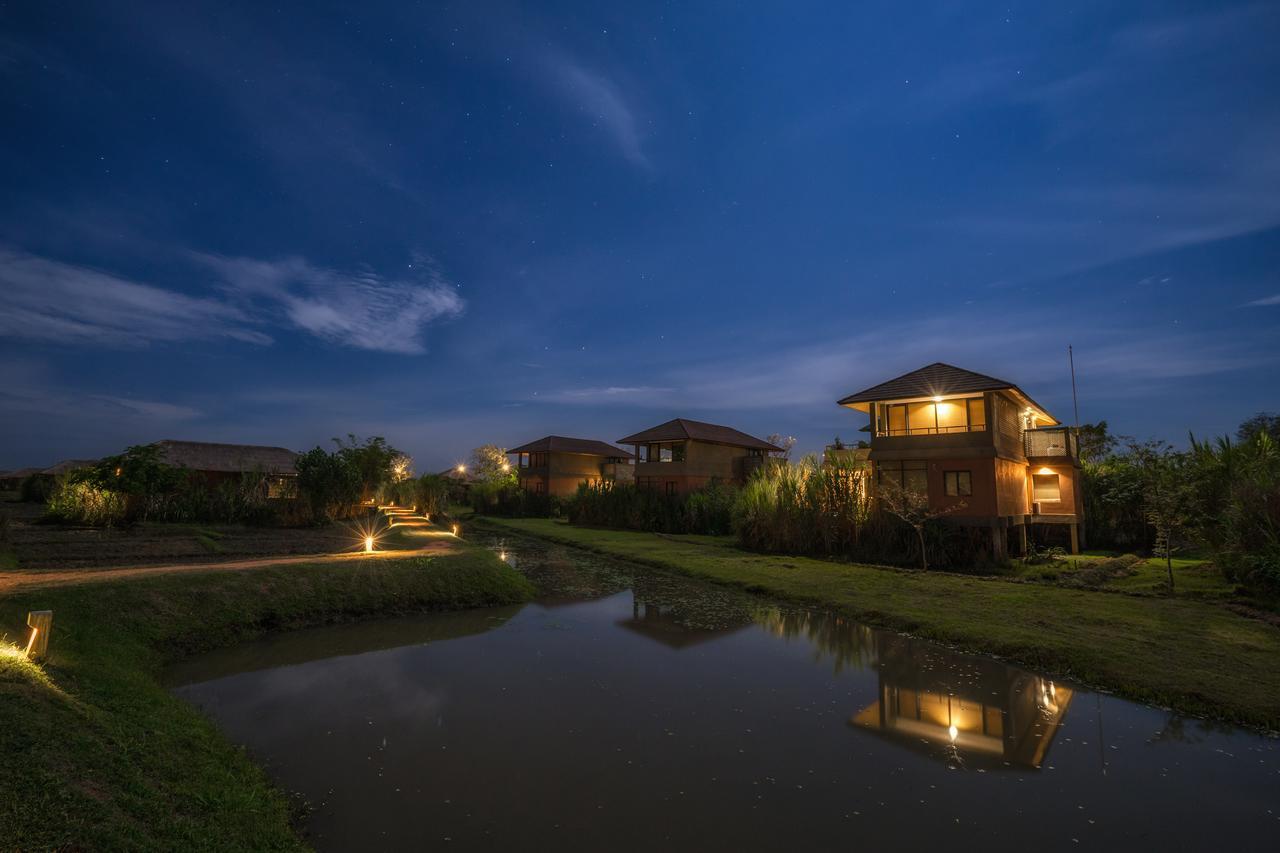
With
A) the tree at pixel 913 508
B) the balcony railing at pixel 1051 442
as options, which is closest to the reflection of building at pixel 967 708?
the tree at pixel 913 508

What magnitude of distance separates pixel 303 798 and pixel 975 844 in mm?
5304

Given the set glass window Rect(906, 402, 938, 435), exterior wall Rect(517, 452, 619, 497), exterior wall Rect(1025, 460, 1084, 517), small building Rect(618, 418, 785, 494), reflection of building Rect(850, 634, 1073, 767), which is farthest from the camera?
exterior wall Rect(517, 452, 619, 497)

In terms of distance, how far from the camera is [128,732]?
4.54 meters

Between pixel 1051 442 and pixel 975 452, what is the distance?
651cm

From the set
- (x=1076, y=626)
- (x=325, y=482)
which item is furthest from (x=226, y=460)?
(x=1076, y=626)

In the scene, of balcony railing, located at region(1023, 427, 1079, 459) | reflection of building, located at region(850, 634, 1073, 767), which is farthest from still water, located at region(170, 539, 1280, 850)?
balcony railing, located at region(1023, 427, 1079, 459)

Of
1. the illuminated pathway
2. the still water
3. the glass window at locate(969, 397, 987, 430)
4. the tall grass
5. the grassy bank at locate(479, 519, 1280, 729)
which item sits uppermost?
the glass window at locate(969, 397, 987, 430)

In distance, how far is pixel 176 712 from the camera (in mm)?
5445

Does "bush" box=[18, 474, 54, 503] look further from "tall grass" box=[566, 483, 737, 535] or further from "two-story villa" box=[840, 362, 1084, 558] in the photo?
"two-story villa" box=[840, 362, 1084, 558]

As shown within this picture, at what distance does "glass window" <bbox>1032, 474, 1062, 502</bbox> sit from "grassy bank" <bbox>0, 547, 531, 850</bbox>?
89.3ft

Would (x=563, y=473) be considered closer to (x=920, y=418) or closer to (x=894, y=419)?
(x=894, y=419)

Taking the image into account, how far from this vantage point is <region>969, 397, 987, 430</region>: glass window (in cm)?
2014

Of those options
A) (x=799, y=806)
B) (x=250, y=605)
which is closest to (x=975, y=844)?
(x=799, y=806)

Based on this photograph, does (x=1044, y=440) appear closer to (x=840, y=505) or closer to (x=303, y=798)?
(x=840, y=505)
